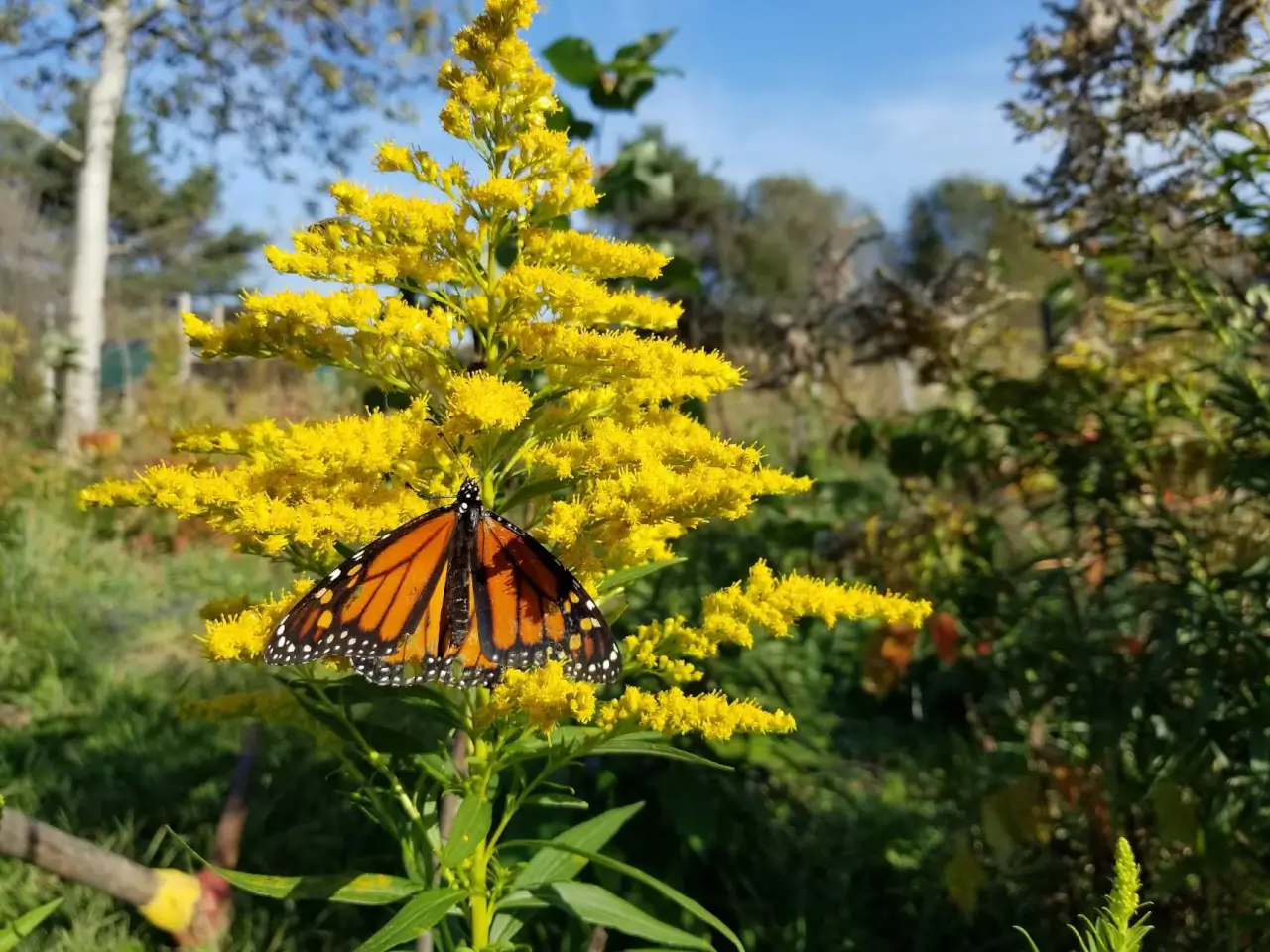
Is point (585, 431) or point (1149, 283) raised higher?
point (1149, 283)

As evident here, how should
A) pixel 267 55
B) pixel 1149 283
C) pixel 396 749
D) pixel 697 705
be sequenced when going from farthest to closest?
pixel 267 55
pixel 1149 283
pixel 396 749
pixel 697 705

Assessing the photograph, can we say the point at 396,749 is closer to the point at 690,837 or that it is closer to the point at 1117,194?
the point at 690,837

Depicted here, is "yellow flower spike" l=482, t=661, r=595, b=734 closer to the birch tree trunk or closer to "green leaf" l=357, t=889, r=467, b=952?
"green leaf" l=357, t=889, r=467, b=952

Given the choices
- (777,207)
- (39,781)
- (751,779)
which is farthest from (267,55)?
(777,207)

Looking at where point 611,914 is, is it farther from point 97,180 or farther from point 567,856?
point 97,180

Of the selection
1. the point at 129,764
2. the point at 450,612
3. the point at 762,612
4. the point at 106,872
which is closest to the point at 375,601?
the point at 450,612

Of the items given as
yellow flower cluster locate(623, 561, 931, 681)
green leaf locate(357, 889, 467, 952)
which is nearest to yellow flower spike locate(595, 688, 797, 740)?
yellow flower cluster locate(623, 561, 931, 681)

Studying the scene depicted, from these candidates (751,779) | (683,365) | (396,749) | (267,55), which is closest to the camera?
(683,365)

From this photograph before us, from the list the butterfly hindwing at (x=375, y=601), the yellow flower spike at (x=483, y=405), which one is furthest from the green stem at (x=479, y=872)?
the yellow flower spike at (x=483, y=405)
